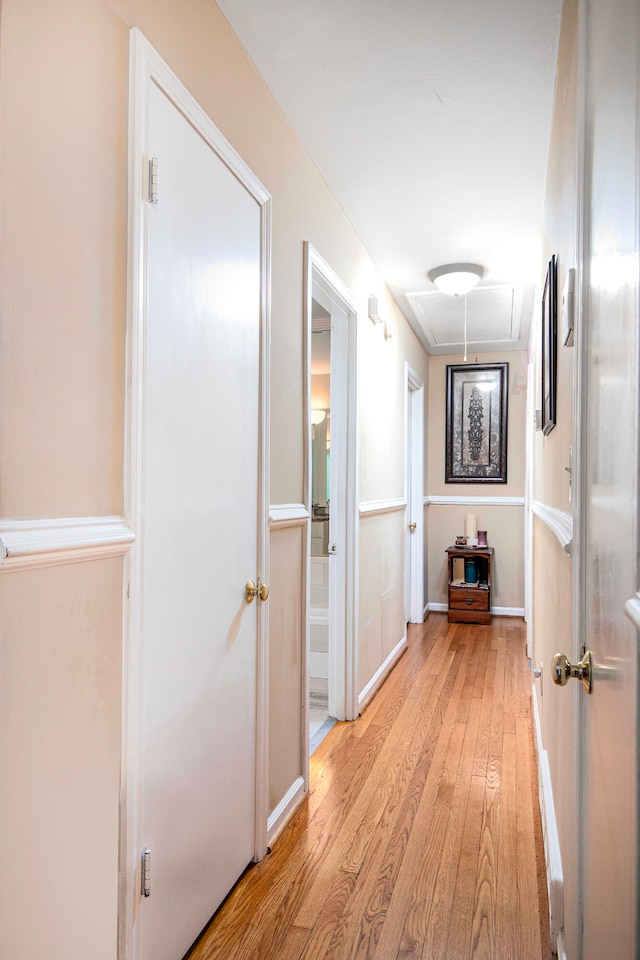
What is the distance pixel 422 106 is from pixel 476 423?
4.02m

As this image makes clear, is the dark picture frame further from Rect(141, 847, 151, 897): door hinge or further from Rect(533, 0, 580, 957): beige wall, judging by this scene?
Rect(141, 847, 151, 897): door hinge

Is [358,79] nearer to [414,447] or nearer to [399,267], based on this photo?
[399,267]

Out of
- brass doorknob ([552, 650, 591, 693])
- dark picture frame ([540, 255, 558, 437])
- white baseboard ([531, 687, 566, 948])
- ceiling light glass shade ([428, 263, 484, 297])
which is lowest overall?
white baseboard ([531, 687, 566, 948])

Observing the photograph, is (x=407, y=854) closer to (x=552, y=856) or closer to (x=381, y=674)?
(x=552, y=856)

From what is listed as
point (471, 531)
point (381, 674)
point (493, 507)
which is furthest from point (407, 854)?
point (493, 507)

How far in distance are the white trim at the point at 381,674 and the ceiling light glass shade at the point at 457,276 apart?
7.45ft

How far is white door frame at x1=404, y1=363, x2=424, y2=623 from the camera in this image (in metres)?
5.42

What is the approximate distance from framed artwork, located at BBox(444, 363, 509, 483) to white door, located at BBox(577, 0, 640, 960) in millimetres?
4921

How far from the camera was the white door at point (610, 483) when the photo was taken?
64 cm

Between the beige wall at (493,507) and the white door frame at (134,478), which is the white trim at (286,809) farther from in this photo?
the beige wall at (493,507)

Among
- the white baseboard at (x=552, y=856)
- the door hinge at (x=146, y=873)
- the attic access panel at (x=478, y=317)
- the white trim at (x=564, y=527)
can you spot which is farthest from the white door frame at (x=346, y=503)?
the door hinge at (x=146, y=873)

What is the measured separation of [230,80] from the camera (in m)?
1.79

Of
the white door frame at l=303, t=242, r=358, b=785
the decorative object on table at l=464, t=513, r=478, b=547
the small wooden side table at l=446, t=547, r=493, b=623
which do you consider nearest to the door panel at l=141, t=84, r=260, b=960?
the white door frame at l=303, t=242, r=358, b=785

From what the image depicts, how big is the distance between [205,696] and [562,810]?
0.95m
